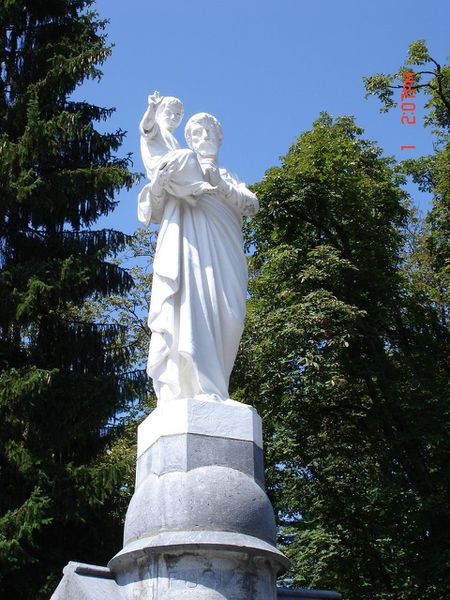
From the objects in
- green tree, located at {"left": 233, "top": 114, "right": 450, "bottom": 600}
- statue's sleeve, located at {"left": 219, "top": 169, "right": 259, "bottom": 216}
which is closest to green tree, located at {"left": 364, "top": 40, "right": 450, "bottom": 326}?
green tree, located at {"left": 233, "top": 114, "right": 450, "bottom": 600}

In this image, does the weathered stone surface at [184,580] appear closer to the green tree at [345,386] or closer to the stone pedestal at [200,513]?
the stone pedestal at [200,513]

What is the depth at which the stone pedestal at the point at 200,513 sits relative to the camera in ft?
16.3

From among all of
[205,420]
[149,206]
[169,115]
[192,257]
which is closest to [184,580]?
[205,420]

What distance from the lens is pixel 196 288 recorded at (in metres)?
6.34

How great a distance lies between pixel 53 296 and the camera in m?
14.2

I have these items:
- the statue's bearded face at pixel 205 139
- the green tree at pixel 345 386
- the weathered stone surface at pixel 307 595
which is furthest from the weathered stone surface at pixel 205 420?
the green tree at pixel 345 386

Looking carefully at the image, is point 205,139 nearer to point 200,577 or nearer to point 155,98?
point 155,98

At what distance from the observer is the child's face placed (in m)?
6.97

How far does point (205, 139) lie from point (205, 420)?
249 cm

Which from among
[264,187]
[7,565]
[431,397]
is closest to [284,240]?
[264,187]

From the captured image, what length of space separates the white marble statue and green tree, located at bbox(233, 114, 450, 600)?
280 inches

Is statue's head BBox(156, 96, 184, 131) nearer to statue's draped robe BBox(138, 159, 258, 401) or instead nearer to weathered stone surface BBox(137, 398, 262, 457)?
statue's draped robe BBox(138, 159, 258, 401)

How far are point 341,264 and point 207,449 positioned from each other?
31.4ft

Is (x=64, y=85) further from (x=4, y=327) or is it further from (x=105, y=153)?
(x=4, y=327)
